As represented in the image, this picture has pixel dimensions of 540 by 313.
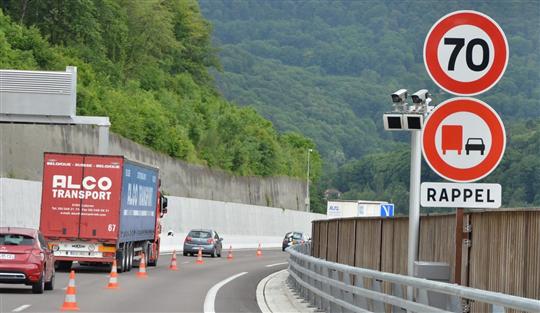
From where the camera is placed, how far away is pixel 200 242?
62250mm

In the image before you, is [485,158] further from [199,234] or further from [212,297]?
[199,234]

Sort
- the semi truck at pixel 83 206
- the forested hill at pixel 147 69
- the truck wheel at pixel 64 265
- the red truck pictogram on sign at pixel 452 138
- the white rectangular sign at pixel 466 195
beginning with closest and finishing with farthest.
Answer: the red truck pictogram on sign at pixel 452 138 < the white rectangular sign at pixel 466 195 < the semi truck at pixel 83 206 < the truck wheel at pixel 64 265 < the forested hill at pixel 147 69

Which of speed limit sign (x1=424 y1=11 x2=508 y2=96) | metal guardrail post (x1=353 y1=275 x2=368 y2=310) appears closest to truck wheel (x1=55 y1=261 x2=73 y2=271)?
metal guardrail post (x1=353 y1=275 x2=368 y2=310)

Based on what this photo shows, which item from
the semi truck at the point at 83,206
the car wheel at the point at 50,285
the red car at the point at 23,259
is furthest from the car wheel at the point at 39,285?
the semi truck at the point at 83,206

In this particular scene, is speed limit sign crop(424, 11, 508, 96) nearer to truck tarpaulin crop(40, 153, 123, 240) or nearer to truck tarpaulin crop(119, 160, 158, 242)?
truck tarpaulin crop(40, 153, 123, 240)

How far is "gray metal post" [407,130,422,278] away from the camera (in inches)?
547

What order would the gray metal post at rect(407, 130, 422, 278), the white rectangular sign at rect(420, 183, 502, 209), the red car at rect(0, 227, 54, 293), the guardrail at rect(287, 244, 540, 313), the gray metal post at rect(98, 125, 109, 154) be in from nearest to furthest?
the guardrail at rect(287, 244, 540, 313) → the white rectangular sign at rect(420, 183, 502, 209) → the gray metal post at rect(407, 130, 422, 278) → the red car at rect(0, 227, 54, 293) → the gray metal post at rect(98, 125, 109, 154)

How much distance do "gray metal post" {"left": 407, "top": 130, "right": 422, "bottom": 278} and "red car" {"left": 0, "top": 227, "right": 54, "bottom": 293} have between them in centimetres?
1171

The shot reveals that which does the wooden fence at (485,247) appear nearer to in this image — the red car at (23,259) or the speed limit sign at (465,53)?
the speed limit sign at (465,53)

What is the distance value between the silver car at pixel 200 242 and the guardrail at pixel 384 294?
3374 centimetres

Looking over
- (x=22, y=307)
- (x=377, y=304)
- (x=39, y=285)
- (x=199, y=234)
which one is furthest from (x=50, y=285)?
(x=199, y=234)

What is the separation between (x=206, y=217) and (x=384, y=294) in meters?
73.8

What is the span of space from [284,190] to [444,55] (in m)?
120

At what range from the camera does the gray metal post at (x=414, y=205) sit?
1388 centimetres
